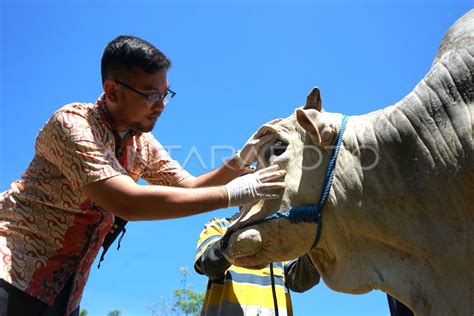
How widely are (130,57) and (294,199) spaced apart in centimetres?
165

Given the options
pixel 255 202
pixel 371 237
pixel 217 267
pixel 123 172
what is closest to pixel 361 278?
pixel 371 237

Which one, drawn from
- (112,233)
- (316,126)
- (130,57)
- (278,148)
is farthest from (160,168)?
(316,126)

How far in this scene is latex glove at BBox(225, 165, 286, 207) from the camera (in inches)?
164

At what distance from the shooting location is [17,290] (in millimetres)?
4230

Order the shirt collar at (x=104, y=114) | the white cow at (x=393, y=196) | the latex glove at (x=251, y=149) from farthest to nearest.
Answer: the shirt collar at (x=104, y=114), the latex glove at (x=251, y=149), the white cow at (x=393, y=196)

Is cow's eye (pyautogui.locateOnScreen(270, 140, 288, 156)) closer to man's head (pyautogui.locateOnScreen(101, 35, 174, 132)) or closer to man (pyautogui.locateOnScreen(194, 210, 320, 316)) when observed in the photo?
man (pyautogui.locateOnScreen(194, 210, 320, 316))

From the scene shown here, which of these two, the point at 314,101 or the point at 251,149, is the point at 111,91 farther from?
the point at 314,101

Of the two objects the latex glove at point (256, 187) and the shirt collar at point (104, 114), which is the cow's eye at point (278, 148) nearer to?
the latex glove at point (256, 187)

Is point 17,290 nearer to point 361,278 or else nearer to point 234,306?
point 234,306

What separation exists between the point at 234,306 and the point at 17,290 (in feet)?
5.12

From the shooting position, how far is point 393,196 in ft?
12.6

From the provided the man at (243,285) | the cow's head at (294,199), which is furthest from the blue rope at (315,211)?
the man at (243,285)

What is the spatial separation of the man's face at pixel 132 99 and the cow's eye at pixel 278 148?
3.35 ft

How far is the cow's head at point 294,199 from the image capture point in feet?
13.5
